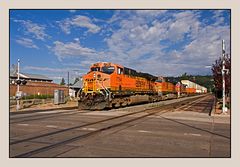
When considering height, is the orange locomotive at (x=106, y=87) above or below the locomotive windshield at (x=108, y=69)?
below

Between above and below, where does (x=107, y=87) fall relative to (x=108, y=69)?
below

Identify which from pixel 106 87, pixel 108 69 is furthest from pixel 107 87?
pixel 108 69

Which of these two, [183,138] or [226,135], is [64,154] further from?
[226,135]

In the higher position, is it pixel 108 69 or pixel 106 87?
pixel 108 69

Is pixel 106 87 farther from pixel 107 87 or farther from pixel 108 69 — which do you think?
pixel 108 69

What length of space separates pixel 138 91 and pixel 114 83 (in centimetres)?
732

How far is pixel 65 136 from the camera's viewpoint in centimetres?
967

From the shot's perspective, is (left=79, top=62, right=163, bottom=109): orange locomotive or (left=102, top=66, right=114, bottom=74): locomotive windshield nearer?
(left=79, top=62, right=163, bottom=109): orange locomotive

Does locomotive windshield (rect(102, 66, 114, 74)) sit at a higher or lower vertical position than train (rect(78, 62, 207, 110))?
higher

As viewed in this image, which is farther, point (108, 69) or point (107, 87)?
point (108, 69)

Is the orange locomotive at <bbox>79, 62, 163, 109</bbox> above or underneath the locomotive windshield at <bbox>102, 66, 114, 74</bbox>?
underneath

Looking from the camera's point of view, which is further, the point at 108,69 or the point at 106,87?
the point at 108,69

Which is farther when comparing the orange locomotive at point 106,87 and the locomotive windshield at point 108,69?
the locomotive windshield at point 108,69

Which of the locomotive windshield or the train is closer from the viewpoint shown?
the train
